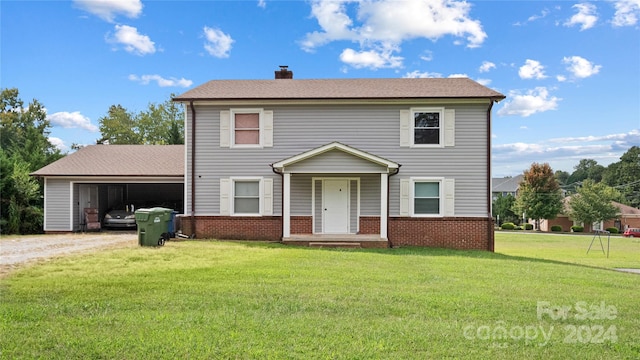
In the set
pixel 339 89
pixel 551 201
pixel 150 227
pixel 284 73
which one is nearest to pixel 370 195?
pixel 339 89

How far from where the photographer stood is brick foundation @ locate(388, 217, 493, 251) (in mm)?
15711

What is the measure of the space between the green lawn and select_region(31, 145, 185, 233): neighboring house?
9.29 metres

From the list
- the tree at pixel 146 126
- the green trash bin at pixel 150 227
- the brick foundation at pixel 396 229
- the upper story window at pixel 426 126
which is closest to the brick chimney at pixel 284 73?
the upper story window at pixel 426 126

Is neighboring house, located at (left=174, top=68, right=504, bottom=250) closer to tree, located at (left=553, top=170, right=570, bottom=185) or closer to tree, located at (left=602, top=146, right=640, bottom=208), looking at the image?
tree, located at (left=602, top=146, right=640, bottom=208)

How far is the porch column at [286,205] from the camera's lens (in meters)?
15.0

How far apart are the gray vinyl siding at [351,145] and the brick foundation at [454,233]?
403mm

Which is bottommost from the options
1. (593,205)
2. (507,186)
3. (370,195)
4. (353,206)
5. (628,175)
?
(593,205)

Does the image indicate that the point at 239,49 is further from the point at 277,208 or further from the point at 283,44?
the point at 277,208

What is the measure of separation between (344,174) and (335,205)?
4.02 ft

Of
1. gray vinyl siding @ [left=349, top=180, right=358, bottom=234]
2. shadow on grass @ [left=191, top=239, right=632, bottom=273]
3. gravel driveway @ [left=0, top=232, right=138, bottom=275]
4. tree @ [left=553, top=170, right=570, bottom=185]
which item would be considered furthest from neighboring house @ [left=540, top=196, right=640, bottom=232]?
tree @ [left=553, top=170, right=570, bottom=185]

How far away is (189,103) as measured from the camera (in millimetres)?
16203

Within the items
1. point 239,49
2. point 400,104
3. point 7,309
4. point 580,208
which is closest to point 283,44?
point 239,49

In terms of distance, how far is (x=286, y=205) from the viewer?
15070mm

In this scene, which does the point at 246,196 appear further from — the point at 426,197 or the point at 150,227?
the point at 426,197
